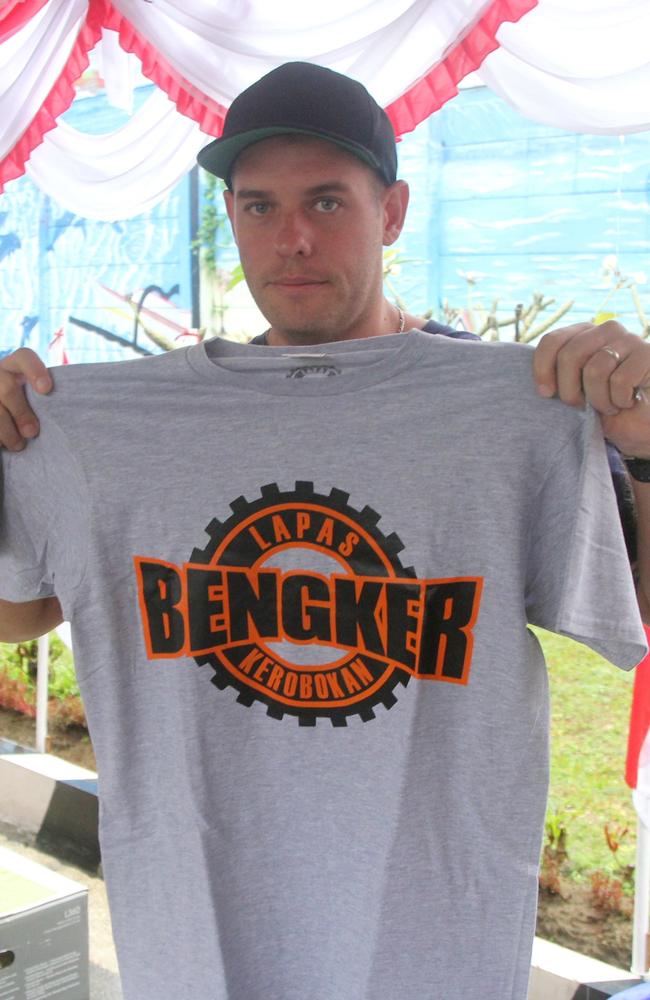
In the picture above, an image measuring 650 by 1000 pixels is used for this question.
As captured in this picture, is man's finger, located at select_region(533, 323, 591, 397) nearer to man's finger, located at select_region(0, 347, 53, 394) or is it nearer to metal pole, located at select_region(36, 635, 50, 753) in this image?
man's finger, located at select_region(0, 347, 53, 394)

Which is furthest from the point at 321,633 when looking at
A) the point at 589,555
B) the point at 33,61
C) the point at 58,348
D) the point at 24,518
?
the point at 58,348

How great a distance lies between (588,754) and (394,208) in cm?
288

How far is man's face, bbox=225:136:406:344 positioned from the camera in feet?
4.32

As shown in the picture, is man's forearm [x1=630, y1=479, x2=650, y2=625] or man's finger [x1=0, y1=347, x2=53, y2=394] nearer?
man's forearm [x1=630, y1=479, x2=650, y2=625]

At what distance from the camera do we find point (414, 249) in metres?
3.31

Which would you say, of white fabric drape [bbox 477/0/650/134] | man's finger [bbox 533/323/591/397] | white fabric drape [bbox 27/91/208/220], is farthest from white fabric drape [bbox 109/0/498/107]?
man's finger [bbox 533/323/591/397]

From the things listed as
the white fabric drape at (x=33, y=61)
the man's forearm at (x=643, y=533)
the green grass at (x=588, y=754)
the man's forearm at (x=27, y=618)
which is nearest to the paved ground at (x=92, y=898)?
the green grass at (x=588, y=754)

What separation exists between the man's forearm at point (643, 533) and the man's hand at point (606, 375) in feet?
0.20

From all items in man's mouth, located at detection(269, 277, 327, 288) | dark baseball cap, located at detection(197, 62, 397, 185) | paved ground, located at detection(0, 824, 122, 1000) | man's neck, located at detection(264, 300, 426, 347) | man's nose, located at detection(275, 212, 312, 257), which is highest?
dark baseball cap, located at detection(197, 62, 397, 185)

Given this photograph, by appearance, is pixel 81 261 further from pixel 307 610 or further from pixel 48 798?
pixel 307 610

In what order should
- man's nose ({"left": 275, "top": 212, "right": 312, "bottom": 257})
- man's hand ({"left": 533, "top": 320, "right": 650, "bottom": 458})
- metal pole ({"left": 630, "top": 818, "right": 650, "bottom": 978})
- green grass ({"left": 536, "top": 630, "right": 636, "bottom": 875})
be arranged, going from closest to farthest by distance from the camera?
man's hand ({"left": 533, "top": 320, "right": 650, "bottom": 458}) < man's nose ({"left": 275, "top": 212, "right": 312, "bottom": 257}) < metal pole ({"left": 630, "top": 818, "right": 650, "bottom": 978}) < green grass ({"left": 536, "top": 630, "right": 636, "bottom": 875})

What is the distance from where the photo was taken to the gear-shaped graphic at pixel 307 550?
1211 mm

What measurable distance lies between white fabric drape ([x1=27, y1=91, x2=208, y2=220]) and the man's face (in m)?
2.00

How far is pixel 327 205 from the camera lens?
53.1 inches
